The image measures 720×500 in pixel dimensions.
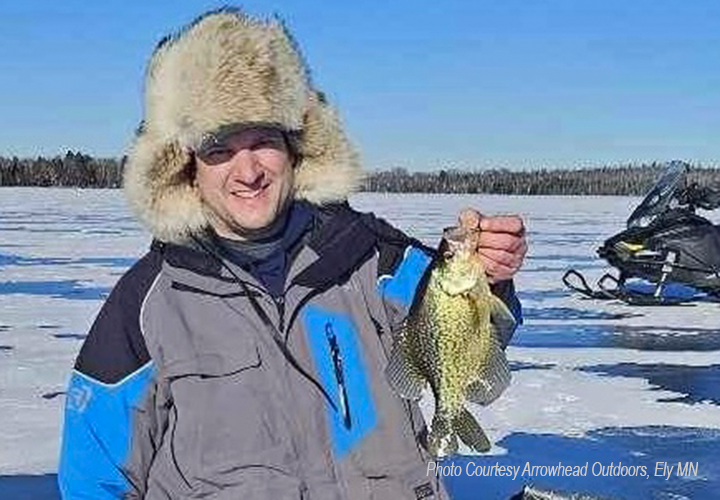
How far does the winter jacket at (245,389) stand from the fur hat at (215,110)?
0.54 feet

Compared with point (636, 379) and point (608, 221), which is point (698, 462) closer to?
point (636, 379)

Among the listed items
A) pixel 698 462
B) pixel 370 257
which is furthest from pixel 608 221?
pixel 370 257

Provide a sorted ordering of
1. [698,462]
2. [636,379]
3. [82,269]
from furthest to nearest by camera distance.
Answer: [82,269]
[636,379]
[698,462]

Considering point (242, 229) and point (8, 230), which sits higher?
point (242, 229)

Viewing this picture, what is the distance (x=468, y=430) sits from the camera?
248 centimetres

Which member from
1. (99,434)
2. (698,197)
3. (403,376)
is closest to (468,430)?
(403,376)

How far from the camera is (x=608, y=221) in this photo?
96.5ft

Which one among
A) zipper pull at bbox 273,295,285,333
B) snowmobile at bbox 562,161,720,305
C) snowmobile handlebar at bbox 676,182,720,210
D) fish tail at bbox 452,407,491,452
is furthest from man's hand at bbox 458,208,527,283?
snowmobile handlebar at bbox 676,182,720,210

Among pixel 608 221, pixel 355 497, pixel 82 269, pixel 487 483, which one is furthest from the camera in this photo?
pixel 608 221

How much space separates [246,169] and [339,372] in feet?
1.76

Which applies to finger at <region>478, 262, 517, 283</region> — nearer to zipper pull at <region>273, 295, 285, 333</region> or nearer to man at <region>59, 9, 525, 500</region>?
man at <region>59, 9, 525, 500</region>

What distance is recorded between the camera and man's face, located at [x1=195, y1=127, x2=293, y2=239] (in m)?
2.72

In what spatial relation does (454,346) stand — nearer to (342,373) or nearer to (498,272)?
(498,272)

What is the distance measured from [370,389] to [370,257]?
1.08 feet
